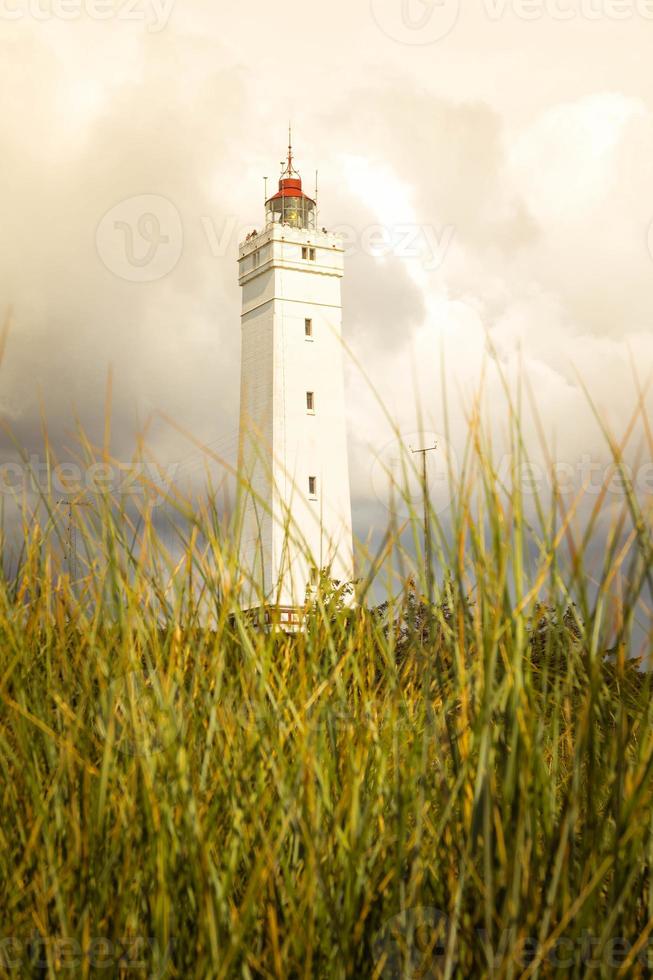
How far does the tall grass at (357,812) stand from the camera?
1459 millimetres

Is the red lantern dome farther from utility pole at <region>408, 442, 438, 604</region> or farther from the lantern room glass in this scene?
utility pole at <region>408, 442, 438, 604</region>

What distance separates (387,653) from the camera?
6.62 feet

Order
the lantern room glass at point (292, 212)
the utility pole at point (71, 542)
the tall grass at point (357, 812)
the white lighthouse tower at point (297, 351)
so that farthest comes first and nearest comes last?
the lantern room glass at point (292, 212) < the white lighthouse tower at point (297, 351) < the utility pole at point (71, 542) < the tall grass at point (357, 812)

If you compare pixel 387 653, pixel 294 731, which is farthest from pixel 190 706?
pixel 387 653

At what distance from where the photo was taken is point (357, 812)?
66.7 inches

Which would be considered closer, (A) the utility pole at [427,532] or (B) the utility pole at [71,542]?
(A) the utility pole at [427,532]

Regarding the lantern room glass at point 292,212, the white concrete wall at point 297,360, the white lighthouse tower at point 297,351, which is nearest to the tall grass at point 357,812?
the white lighthouse tower at point 297,351

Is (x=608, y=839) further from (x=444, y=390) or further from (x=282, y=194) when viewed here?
(x=282, y=194)

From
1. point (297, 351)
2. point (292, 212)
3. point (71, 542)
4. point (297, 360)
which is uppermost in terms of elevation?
point (292, 212)

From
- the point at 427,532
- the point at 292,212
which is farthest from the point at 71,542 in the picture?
the point at 292,212

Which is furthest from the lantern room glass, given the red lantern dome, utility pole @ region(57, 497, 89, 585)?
utility pole @ region(57, 497, 89, 585)

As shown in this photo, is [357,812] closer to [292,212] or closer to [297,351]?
[297,351]

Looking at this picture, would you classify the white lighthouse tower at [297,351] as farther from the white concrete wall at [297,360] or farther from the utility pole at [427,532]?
the utility pole at [427,532]

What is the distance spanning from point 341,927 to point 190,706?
2.03 ft
